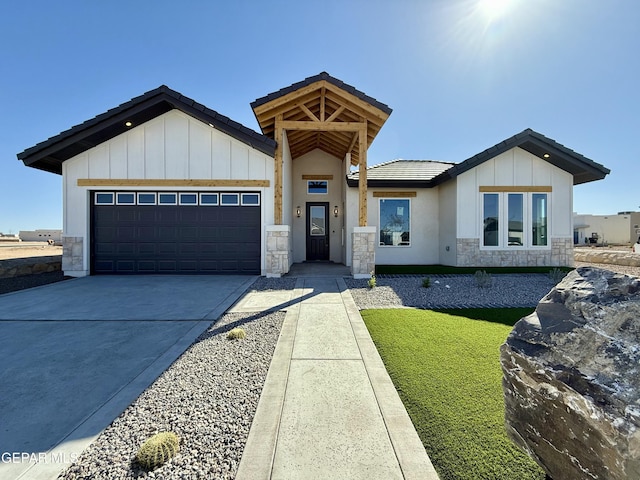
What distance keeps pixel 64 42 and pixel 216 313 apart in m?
11.2

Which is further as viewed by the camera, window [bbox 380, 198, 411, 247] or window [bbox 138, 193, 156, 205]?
window [bbox 380, 198, 411, 247]

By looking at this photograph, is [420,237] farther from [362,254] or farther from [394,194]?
[362,254]

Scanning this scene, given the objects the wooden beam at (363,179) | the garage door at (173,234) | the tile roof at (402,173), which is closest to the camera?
the wooden beam at (363,179)

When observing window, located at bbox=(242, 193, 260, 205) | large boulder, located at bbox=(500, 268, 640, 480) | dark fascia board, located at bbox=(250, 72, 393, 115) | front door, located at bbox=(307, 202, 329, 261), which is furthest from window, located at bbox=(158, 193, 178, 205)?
large boulder, located at bbox=(500, 268, 640, 480)

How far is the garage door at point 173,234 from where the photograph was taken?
8969mm

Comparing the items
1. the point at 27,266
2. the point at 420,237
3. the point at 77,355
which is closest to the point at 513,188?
the point at 420,237

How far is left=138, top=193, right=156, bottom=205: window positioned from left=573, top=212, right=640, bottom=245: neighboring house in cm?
3821

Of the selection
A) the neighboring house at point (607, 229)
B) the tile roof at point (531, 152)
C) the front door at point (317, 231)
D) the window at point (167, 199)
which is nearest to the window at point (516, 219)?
the tile roof at point (531, 152)

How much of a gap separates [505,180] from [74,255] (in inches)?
578

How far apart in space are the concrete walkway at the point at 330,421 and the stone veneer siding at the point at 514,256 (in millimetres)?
7970

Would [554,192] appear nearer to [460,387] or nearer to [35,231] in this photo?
[460,387]

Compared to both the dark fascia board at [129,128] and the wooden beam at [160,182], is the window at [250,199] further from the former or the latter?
the dark fascia board at [129,128]

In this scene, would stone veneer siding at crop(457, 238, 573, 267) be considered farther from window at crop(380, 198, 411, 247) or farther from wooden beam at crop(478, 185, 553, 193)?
window at crop(380, 198, 411, 247)

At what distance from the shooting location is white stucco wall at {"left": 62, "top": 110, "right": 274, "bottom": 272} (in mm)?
8797
